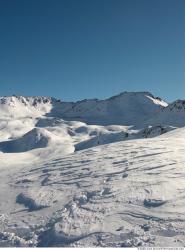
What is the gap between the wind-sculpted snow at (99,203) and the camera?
40.8 ft

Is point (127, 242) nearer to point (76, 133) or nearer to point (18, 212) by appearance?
point (18, 212)

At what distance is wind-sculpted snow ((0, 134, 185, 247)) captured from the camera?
12.4 metres

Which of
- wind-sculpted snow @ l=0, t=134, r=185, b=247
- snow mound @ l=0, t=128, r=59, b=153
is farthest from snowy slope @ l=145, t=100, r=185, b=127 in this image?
wind-sculpted snow @ l=0, t=134, r=185, b=247

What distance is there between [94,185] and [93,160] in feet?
17.8

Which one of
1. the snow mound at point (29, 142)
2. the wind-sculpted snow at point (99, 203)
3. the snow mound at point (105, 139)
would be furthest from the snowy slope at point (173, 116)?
the wind-sculpted snow at point (99, 203)

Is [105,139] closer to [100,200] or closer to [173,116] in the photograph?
[173,116]

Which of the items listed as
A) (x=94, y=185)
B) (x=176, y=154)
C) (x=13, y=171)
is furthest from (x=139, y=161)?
(x=13, y=171)

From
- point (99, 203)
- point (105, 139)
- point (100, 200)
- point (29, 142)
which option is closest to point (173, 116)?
point (105, 139)

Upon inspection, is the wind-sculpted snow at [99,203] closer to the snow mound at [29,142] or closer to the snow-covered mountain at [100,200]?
the snow-covered mountain at [100,200]

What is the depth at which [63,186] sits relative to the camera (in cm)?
1800

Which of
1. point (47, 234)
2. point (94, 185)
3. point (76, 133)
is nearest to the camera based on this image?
point (47, 234)

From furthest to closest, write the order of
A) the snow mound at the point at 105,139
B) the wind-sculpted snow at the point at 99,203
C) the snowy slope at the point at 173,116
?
1. the snowy slope at the point at 173,116
2. the snow mound at the point at 105,139
3. the wind-sculpted snow at the point at 99,203

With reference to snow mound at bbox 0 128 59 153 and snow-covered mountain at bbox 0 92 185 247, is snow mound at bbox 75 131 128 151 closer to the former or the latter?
snow mound at bbox 0 128 59 153

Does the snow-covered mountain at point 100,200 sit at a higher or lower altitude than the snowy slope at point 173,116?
lower
